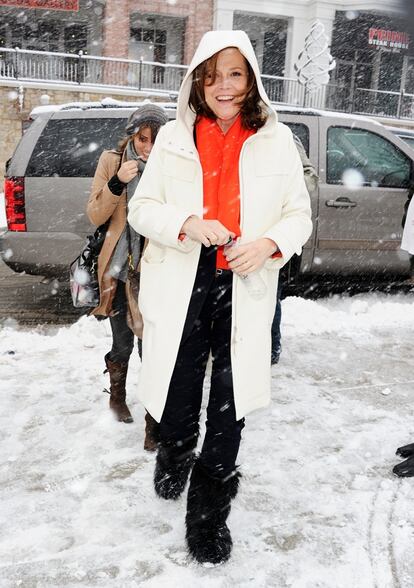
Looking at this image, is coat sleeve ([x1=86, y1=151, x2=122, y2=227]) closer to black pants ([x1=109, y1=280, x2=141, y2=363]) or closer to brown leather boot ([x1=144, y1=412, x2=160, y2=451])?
black pants ([x1=109, y1=280, x2=141, y2=363])

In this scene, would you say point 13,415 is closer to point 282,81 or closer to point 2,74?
point 2,74

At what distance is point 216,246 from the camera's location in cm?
220

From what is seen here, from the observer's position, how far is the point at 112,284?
305cm

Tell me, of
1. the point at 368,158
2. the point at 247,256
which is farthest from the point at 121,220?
the point at 368,158

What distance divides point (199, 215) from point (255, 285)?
0.36m

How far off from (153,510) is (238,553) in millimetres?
478

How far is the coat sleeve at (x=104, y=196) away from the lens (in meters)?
2.88

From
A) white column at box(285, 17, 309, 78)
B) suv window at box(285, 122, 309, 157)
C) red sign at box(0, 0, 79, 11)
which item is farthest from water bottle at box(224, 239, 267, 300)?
white column at box(285, 17, 309, 78)

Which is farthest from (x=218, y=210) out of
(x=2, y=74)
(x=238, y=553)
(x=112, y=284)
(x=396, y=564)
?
(x=2, y=74)

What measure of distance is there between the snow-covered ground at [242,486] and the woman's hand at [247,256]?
4.07 ft

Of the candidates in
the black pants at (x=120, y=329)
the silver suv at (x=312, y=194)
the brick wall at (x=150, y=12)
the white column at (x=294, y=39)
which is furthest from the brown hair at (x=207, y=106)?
the white column at (x=294, y=39)

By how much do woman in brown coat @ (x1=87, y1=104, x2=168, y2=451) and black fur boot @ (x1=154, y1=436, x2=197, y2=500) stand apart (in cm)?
45

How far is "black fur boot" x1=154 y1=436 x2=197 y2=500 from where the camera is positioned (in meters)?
2.57

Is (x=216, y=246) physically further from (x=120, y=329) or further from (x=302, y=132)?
(x=302, y=132)
